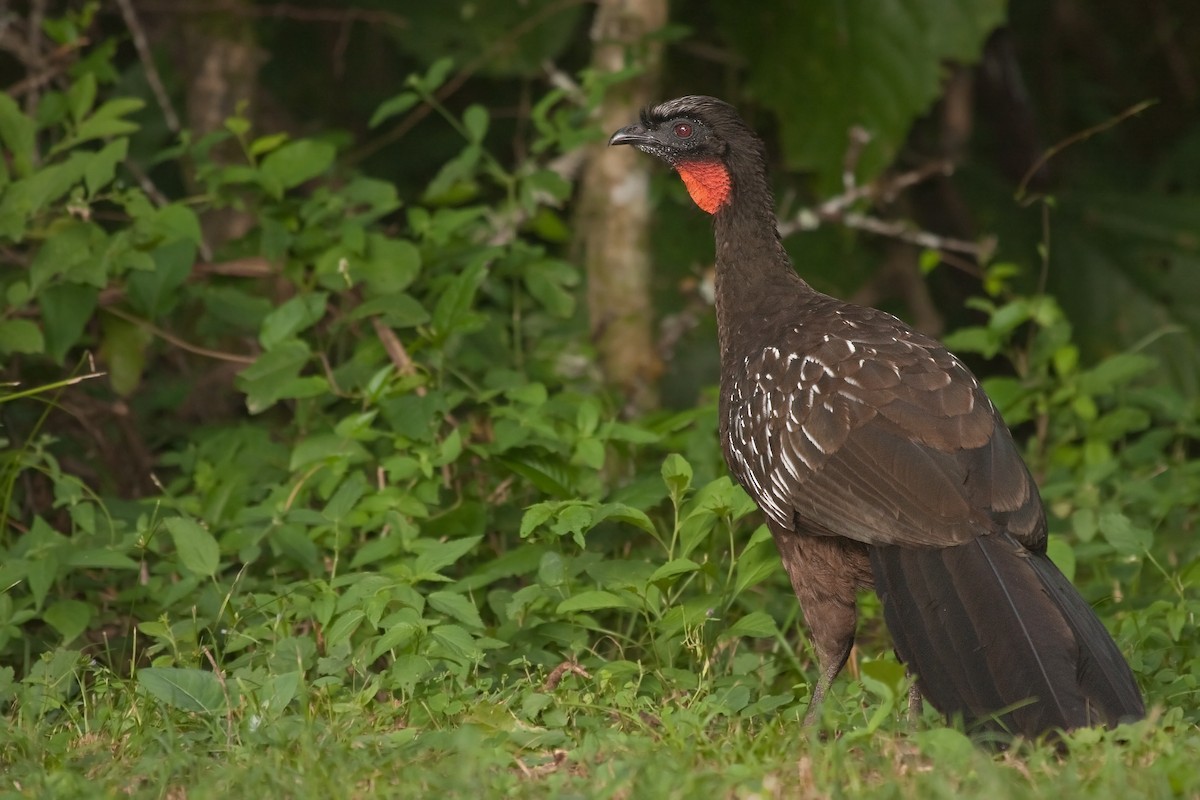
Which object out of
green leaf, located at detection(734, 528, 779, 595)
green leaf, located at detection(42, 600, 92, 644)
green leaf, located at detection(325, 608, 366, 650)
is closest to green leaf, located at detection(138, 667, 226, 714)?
A: green leaf, located at detection(325, 608, 366, 650)

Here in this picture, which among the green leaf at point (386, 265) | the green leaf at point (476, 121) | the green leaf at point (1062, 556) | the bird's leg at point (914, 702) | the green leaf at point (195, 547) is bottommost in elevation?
the green leaf at point (195, 547)

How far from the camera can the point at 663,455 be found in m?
6.03

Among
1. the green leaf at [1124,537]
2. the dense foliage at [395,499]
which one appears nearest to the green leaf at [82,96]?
the dense foliage at [395,499]

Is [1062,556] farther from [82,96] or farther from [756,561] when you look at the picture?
[82,96]

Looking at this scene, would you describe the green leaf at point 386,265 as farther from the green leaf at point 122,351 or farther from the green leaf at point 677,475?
the green leaf at point 677,475

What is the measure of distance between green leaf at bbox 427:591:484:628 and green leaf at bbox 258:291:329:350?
58.4 inches

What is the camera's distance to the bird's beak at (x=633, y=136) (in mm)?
5102

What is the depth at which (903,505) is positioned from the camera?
389 centimetres

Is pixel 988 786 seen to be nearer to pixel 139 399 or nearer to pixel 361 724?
pixel 361 724

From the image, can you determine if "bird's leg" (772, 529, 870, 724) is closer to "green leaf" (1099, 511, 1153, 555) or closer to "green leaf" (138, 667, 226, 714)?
"green leaf" (1099, 511, 1153, 555)

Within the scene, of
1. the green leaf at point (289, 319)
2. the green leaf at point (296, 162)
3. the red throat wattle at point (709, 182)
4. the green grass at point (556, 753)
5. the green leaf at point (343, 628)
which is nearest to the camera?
the green grass at point (556, 753)

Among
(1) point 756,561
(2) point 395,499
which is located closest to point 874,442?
(1) point 756,561

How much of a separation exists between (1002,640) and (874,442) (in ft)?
2.23

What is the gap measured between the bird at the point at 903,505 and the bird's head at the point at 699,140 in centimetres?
19
